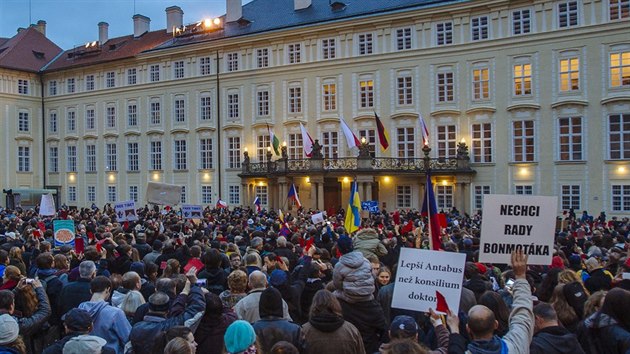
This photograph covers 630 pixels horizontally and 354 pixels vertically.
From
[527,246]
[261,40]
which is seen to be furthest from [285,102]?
[527,246]

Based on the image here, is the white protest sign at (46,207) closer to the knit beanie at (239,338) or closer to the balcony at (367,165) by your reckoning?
the knit beanie at (239,338)

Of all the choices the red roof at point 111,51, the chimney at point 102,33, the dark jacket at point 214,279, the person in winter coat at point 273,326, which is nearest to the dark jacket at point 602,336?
the person in winter coat at point 273,326

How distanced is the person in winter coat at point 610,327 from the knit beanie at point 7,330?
17.2 ft

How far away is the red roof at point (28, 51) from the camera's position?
186 feet

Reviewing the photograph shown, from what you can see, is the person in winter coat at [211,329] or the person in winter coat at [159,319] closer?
the person in winter coat at [159,319]

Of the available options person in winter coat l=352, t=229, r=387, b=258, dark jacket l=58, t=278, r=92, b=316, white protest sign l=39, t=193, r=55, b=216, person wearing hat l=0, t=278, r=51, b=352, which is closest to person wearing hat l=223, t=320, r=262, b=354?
person wearing hat l=0, t=278, r=51, b=352

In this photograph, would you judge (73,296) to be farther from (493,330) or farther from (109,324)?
(493,330)

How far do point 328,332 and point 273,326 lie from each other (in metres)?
0.61

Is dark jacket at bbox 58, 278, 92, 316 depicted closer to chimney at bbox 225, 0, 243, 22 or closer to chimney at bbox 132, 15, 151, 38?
chimney at bbox 225, 0, 243, 22

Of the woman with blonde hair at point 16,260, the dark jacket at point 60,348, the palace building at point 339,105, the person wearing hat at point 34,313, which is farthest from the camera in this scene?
the palace building at point 339,105

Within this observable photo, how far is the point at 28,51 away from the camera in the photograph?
59.7 metres

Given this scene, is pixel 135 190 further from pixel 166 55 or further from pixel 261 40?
pixel 261 40

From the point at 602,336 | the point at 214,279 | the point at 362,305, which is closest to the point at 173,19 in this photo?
the point at 214,279

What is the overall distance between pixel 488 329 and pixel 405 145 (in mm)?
36884
